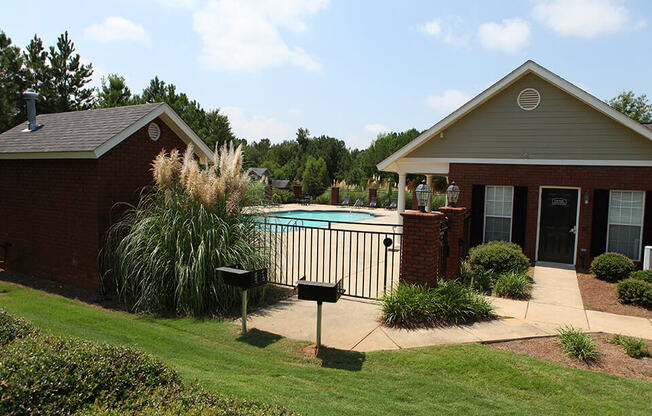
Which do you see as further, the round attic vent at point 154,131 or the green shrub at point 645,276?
the round attic vent at point 154,131

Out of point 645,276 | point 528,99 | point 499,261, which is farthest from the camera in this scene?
point 528,99

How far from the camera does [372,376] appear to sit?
440cm

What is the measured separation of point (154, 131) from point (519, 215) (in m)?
9.74

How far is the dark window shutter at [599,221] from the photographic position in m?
10.7

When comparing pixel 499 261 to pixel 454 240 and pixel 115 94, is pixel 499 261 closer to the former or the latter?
pixel 454 240

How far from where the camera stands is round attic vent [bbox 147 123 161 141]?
8.67 meters

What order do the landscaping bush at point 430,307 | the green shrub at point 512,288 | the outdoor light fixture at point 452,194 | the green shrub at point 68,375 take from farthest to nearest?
the outdoor light fixture at point 452,194
the green shrub at point 512,288
the landscaping bush at point 430,307
the green shrub at point 68,375

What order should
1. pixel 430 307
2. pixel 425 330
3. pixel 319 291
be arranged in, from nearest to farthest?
pixel 319 291, pixel 425 330, pixel 430 307

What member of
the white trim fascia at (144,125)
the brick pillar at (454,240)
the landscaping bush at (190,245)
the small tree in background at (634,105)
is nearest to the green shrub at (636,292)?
the brick pillar at (454,240)

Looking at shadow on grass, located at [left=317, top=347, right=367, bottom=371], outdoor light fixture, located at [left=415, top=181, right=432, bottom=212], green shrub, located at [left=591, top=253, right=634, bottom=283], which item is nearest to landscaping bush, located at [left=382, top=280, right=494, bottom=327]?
shadow on grass, located at [left=317, top=347, right=367, bottom=371]

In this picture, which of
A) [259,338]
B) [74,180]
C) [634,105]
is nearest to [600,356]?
[259,338]

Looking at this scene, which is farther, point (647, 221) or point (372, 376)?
point (647, 221)

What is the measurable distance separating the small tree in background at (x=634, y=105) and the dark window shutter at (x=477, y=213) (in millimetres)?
40624

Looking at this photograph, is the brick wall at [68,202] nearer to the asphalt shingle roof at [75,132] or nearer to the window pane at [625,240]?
the asphalt shingle roof at [75,132]
